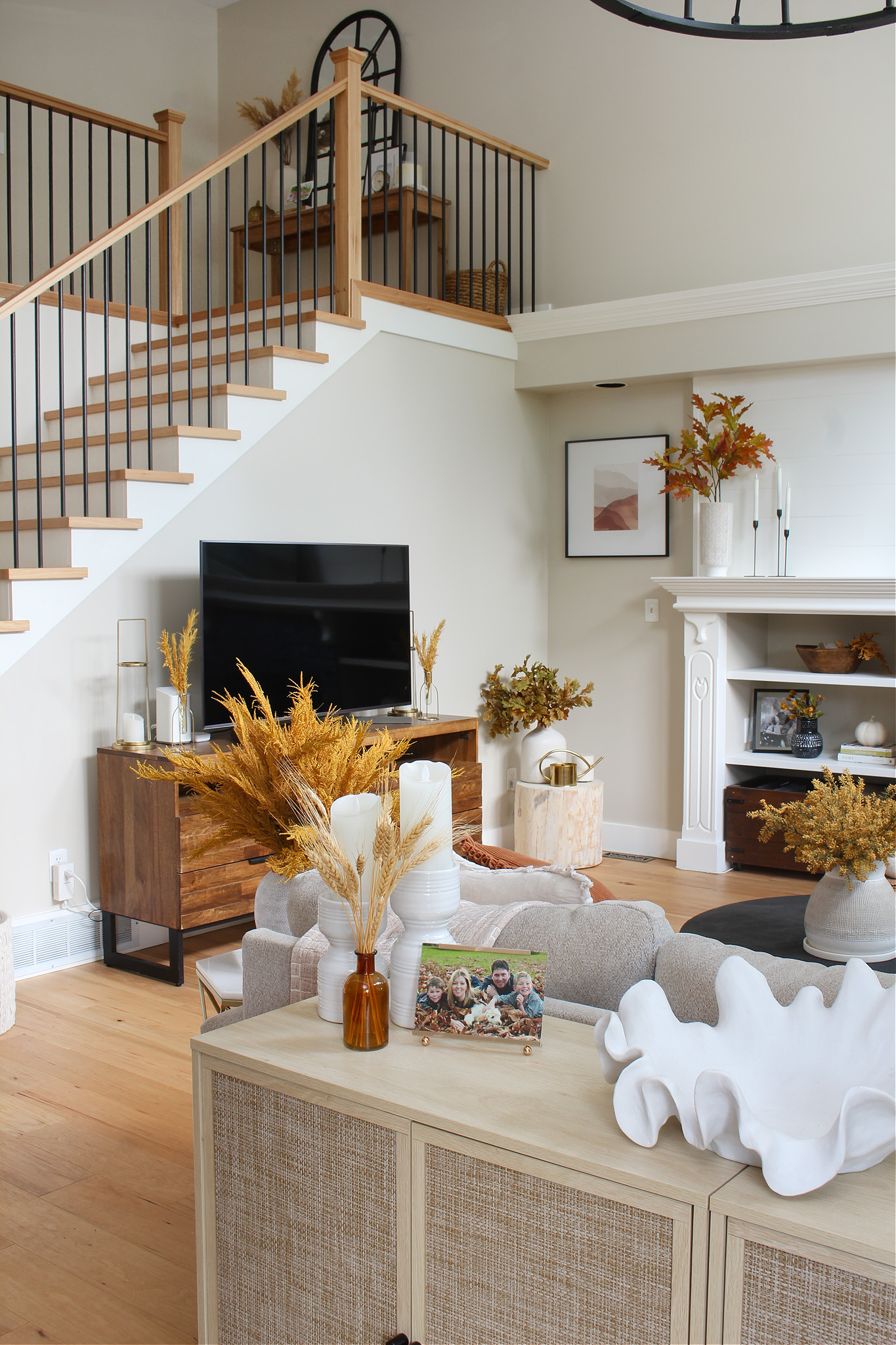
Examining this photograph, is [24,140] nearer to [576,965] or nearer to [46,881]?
Answer: [46,881]

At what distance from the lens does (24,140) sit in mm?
5781

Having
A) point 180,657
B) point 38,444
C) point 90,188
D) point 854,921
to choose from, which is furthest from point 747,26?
point 90,188

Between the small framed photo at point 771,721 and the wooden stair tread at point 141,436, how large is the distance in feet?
8.87

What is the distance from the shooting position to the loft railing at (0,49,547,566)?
14.4ft

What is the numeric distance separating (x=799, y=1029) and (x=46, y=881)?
3238 millimetres

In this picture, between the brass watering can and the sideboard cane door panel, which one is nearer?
the sideboard cane door panel

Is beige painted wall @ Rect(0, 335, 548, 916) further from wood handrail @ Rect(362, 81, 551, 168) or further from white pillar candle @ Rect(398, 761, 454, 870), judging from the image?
white pillar candle @ Rect(398, 761, 454, 870)

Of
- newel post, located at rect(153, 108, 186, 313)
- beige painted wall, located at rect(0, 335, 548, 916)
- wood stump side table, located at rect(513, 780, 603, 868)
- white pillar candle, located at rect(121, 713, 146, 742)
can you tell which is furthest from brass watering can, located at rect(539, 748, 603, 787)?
newel post, located at rect(153, 108, 186, 313)

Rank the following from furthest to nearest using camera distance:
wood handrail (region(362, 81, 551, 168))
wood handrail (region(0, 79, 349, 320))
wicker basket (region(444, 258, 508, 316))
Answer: wicker basket (region(444, 258, 508, 316)) → wood handrail (region(362, 81, 551, 168)) → wood handrail (region(0, 79, 349, 320))

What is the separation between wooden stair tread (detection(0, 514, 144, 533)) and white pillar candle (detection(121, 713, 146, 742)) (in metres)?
0.67

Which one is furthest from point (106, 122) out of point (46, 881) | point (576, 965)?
point (576, 965)

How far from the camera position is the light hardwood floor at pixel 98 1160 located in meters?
2.14

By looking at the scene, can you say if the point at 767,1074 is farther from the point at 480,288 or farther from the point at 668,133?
the point at 668,133

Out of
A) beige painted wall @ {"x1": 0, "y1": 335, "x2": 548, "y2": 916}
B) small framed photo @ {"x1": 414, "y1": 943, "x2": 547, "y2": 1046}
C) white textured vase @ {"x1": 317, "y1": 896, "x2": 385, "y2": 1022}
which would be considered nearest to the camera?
small framed photo @ {"x1": 414, "y1": 943, "x2": 547, "y2": 1046}
